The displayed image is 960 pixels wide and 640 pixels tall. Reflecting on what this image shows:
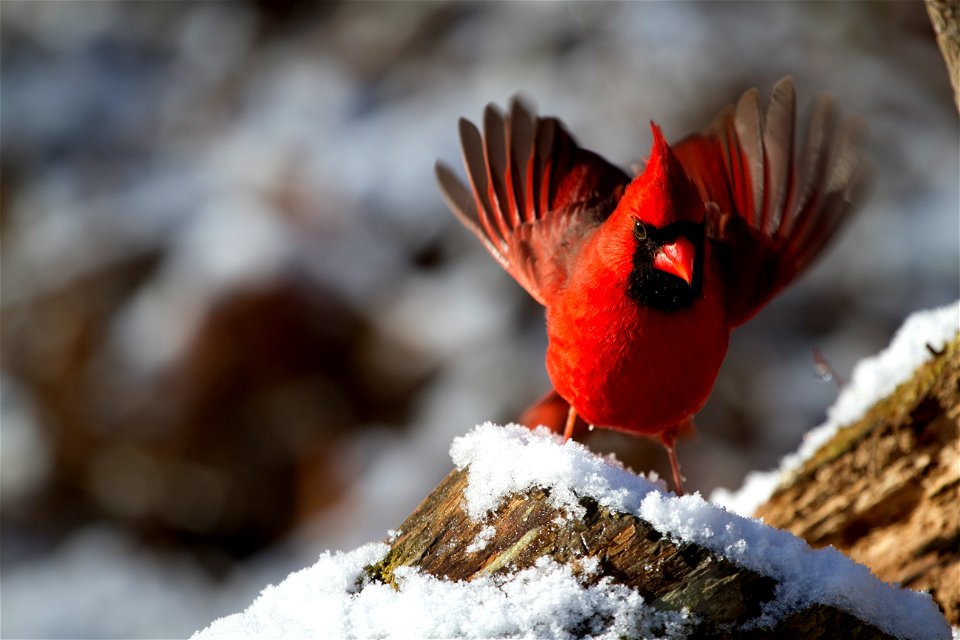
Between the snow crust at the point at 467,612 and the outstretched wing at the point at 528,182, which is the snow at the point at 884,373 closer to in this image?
the outstretched wing at the point at 528,182

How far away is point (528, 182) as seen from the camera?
83.7 inches

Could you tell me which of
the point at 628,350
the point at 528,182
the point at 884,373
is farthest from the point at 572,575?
the point at 884,373

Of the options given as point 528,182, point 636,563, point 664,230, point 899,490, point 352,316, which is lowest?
point 899,490

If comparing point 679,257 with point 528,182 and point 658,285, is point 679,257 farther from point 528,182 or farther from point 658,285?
point 528,182

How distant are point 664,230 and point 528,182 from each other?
0.57 metres

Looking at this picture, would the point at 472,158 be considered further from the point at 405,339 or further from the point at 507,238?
the point at 405,339

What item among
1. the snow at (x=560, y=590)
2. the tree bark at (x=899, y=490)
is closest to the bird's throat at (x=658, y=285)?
the snow at (x=560, y=590)

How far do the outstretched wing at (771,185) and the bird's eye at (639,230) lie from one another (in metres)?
0.41

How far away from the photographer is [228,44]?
4.39 meters

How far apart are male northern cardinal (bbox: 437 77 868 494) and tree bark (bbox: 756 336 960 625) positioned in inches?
14.2

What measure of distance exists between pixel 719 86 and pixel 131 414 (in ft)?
8.77

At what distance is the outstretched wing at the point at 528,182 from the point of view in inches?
81.9

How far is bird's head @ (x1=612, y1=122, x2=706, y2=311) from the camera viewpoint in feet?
5.23

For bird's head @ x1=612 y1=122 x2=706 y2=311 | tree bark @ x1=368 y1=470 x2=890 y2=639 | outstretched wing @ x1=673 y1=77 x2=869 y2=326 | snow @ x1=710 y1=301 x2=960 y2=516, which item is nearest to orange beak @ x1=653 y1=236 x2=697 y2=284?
bird's head @ x1=612 y1=122 x2=706 y2=311
